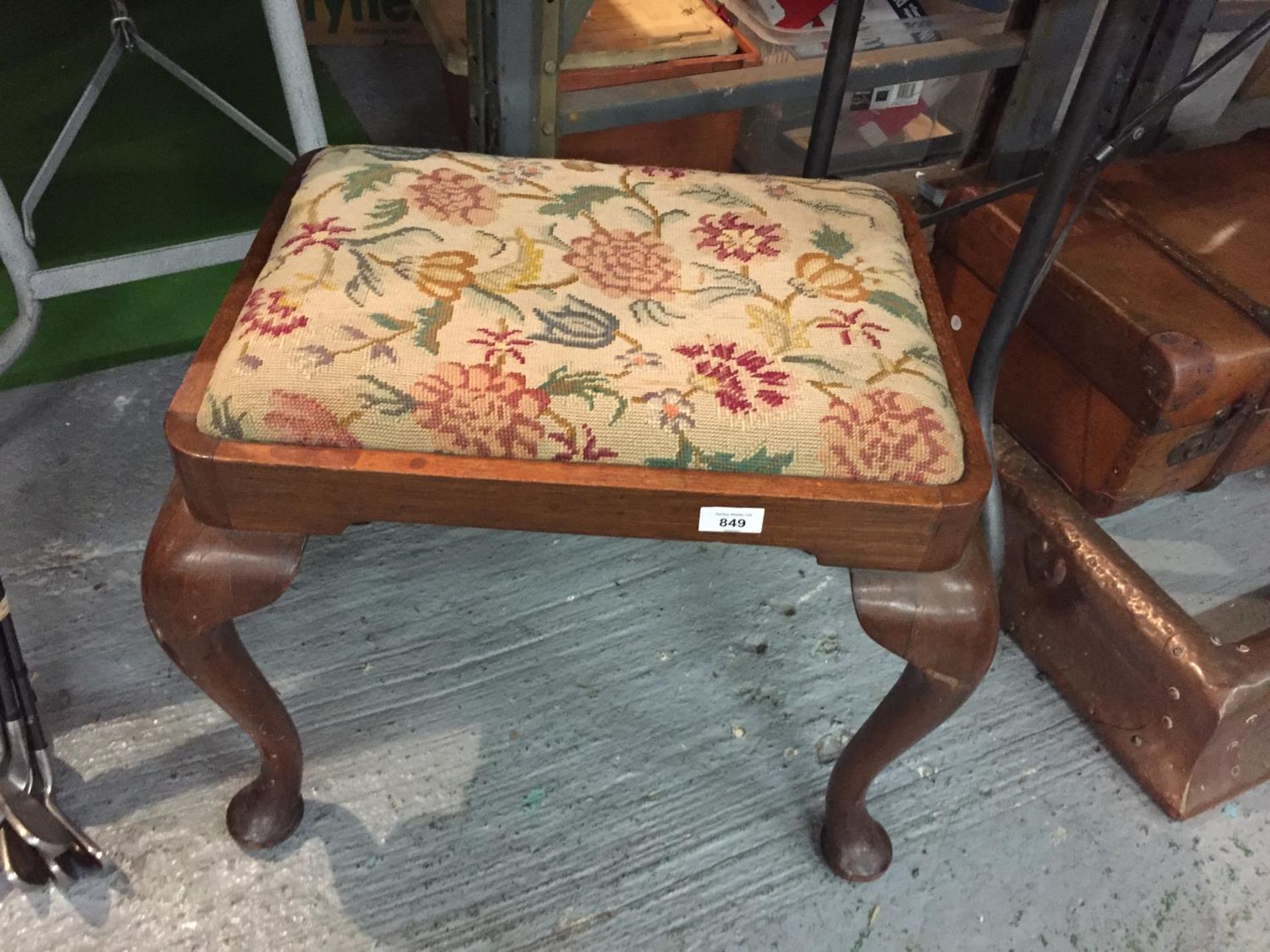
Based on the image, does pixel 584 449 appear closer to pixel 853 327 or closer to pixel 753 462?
pixel 753 462

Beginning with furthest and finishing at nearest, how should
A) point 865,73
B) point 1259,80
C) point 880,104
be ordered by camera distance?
point 1259,80 → point 880,104 → point 865,73

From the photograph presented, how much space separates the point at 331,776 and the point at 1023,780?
67cm

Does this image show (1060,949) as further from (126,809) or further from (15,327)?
(15,327)

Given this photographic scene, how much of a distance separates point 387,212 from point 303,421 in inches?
7.6

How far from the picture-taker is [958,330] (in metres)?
1.21

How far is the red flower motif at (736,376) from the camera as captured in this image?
0.60 meters

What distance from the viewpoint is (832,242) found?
73 centimetres

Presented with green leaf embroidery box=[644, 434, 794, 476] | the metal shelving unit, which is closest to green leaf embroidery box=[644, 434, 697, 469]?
green leaf embroidery box=[644, 434, 794, 476]

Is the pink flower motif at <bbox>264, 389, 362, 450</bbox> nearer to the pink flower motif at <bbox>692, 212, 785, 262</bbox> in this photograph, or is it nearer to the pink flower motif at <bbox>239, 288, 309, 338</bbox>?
the pink flower motif at <bbox>239, 288, 309, 338</bbox>

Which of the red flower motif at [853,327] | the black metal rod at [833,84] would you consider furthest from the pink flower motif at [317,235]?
the black metal rod at [833,84]

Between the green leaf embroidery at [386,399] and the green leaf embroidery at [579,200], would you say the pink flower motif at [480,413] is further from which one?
the green leaf embroidery at [579,200]

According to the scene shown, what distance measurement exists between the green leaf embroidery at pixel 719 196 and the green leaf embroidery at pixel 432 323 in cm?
24

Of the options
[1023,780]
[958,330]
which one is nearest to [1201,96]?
[958,330]

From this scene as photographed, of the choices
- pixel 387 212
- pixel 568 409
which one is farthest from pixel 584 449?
pixel 387 212
